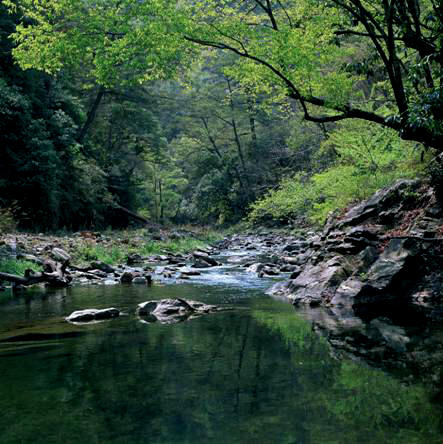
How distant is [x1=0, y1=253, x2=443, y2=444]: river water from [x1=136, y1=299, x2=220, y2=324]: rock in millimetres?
Answer: 538

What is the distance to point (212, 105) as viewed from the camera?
37062mm

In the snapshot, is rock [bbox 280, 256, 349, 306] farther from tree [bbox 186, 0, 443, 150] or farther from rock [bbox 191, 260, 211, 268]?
rock [bbox 191, 260, 211, 268]

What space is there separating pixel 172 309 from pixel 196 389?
3.27 m

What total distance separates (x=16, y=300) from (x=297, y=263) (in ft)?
25.2

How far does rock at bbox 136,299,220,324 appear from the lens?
6.34 m

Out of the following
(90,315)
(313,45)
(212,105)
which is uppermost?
(212,105)

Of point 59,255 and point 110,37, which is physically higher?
point 110,37

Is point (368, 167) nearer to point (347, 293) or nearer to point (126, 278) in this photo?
point (347, 293)

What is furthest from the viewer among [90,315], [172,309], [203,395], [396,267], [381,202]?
[381,202]

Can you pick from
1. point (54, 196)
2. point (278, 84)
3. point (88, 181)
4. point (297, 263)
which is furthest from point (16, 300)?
point (88, 181)

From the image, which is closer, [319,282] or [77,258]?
[319,282]

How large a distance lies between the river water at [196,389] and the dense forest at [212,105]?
12.1 ft

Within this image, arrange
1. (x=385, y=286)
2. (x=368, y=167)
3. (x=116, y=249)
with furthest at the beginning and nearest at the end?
(x=116, y=249)
(x=368, y=167)
(x=385, y=286)

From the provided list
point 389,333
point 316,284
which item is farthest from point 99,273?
point 389,333
